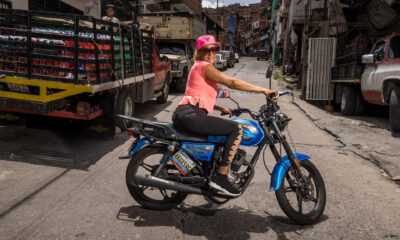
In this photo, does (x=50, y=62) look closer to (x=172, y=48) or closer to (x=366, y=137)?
(x=366, y=137)

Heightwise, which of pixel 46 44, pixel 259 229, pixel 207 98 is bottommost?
pixel 259 229

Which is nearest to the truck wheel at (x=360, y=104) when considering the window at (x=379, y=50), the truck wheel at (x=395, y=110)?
the window at (x=379, y=50)

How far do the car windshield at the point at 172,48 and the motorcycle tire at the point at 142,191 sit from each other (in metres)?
12.1

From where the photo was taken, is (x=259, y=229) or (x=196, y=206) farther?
(x=196, y=206)

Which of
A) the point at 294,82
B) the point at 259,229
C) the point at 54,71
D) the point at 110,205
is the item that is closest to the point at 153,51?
the point at 54,71

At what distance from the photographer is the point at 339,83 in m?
11.5

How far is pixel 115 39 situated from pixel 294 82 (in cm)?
1499

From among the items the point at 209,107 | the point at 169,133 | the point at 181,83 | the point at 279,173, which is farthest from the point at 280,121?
the point at 181,83

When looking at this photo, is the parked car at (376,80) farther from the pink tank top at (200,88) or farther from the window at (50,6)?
the window at (50,6)

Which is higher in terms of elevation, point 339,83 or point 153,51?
point 153,51

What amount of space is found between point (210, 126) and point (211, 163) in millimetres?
416

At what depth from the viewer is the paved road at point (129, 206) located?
338 centimetres

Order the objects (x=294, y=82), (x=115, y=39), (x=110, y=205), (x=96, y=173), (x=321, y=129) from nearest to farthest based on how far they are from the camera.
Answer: (x=110, y=205), (x=96, y=173), (x=115, y=39), (x=321, y=129), (x=294, y=82)

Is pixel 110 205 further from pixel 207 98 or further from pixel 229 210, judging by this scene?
pixel 207 98
